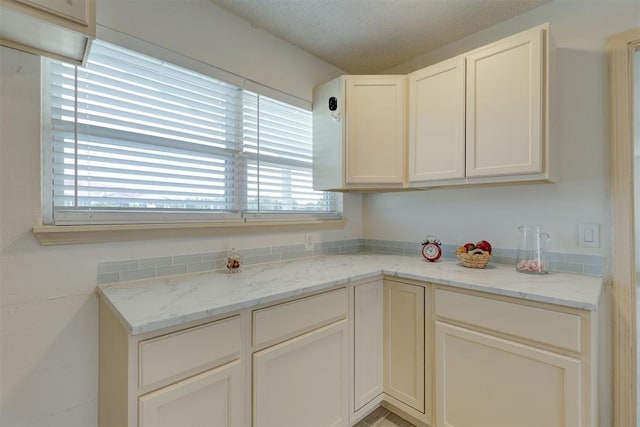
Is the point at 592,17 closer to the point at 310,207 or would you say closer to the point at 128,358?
the point at 310,207

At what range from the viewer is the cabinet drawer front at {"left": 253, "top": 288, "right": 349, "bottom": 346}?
1.24 metres

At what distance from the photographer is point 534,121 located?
1.52 meters

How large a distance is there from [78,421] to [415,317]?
1.66 m

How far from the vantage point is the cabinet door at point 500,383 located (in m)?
1.22

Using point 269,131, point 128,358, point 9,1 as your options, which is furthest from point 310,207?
point 9,1

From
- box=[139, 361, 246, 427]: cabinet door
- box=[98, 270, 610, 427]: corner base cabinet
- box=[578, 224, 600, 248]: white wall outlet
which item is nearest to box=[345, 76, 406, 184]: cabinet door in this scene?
box=[98, 270, 610, 427]: corner base cabinet

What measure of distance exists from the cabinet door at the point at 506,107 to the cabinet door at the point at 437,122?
0.06 metres

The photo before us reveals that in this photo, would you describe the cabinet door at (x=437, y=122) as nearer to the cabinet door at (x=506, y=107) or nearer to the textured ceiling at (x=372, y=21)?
the cabinet door at (x=506, y=107)

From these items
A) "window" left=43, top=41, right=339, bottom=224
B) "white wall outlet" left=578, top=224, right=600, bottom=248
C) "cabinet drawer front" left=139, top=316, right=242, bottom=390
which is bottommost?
"cabinet drawer front" left=139, top=316, right=242, bottom=390

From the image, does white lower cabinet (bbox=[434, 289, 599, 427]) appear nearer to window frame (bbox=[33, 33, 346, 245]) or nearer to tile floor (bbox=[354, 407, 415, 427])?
tile floor (bbox=[354, 407, 415, 427])

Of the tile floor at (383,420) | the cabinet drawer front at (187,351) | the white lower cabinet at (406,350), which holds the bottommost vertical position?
the tile floor at (383,420)

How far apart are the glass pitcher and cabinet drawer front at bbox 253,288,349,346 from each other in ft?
3.44

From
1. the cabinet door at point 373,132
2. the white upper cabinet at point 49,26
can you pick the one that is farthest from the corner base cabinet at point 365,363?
the white upper cabinet at point 49,26

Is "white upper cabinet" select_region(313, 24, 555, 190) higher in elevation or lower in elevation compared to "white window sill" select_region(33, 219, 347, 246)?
higher
